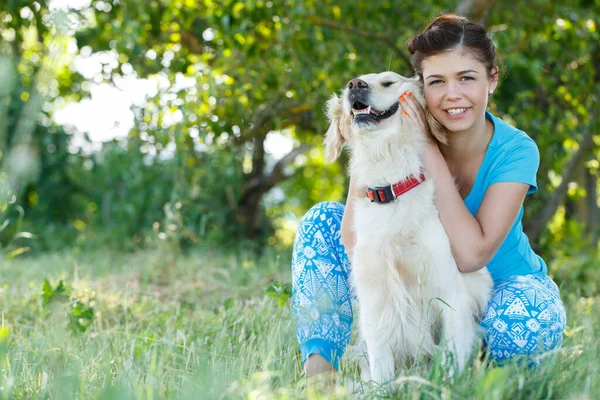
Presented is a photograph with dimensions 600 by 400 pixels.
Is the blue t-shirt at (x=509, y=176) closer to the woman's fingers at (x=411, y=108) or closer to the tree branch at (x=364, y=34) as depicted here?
the woman's fingers at (x=411, y=108)

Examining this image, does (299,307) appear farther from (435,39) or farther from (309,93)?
(309,93)

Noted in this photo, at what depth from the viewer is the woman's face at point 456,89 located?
2318 millimetres

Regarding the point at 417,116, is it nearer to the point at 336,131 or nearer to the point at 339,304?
the point at 336,131

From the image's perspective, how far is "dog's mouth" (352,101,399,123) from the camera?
2.32m

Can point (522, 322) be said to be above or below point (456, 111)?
below

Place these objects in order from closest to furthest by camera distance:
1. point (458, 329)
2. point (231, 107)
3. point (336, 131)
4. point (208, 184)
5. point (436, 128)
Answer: point (458, 329) → point (436, 128) → point (336, 131) → point (231, 107) → point (208, 184)

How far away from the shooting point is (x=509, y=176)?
229 centimetres

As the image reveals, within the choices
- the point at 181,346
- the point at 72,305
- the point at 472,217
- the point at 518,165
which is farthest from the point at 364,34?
the point at 181,346

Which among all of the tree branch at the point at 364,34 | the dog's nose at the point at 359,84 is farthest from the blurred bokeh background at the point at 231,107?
the dog's nose at the point at 359,84

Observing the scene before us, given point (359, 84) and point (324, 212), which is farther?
point (324, 212)

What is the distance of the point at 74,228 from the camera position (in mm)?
6926

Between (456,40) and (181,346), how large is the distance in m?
1.44

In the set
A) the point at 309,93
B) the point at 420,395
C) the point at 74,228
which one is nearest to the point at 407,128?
the point at 420,395

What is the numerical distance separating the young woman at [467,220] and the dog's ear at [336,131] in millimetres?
173
